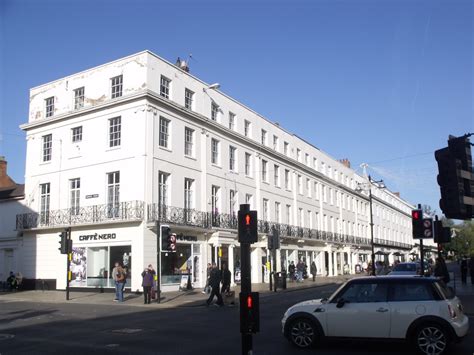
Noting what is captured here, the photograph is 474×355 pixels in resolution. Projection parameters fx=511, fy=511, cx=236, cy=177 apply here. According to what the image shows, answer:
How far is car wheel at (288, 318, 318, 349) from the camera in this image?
9898 millimetres

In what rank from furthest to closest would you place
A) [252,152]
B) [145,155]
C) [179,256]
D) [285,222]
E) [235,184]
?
[285,222]
[252,152]
[235,184]
[179,256]
[145,155]

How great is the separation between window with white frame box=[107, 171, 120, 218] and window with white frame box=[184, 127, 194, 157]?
471 centimetres

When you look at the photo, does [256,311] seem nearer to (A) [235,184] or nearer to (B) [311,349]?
(B) [311,349]

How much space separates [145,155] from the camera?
28203 mm

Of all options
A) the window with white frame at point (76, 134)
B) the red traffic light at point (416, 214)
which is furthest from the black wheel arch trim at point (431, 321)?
the window with white frame at point (76, 134)

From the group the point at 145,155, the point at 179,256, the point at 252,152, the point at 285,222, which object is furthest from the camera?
the point at 285,222

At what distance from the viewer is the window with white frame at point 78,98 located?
3219 centimetres

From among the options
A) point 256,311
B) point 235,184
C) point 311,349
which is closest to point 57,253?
point 235,184

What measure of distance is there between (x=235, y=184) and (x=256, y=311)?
29.7 m

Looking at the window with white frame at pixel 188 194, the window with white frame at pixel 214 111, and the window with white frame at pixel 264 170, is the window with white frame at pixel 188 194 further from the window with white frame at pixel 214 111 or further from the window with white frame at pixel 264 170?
the window with white frame at pixel 264 170

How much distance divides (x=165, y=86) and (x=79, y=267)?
39.1 ft

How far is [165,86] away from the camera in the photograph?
30844 millimetres

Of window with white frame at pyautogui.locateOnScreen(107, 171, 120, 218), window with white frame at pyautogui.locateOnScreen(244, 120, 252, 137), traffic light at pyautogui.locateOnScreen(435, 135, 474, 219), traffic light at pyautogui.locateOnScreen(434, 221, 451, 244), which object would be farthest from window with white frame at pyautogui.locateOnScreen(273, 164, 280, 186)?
traffic light at pyautogui.locateOnScreen(435, 135, 474, 219)

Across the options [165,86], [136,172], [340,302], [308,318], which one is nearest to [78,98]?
[165,86]
